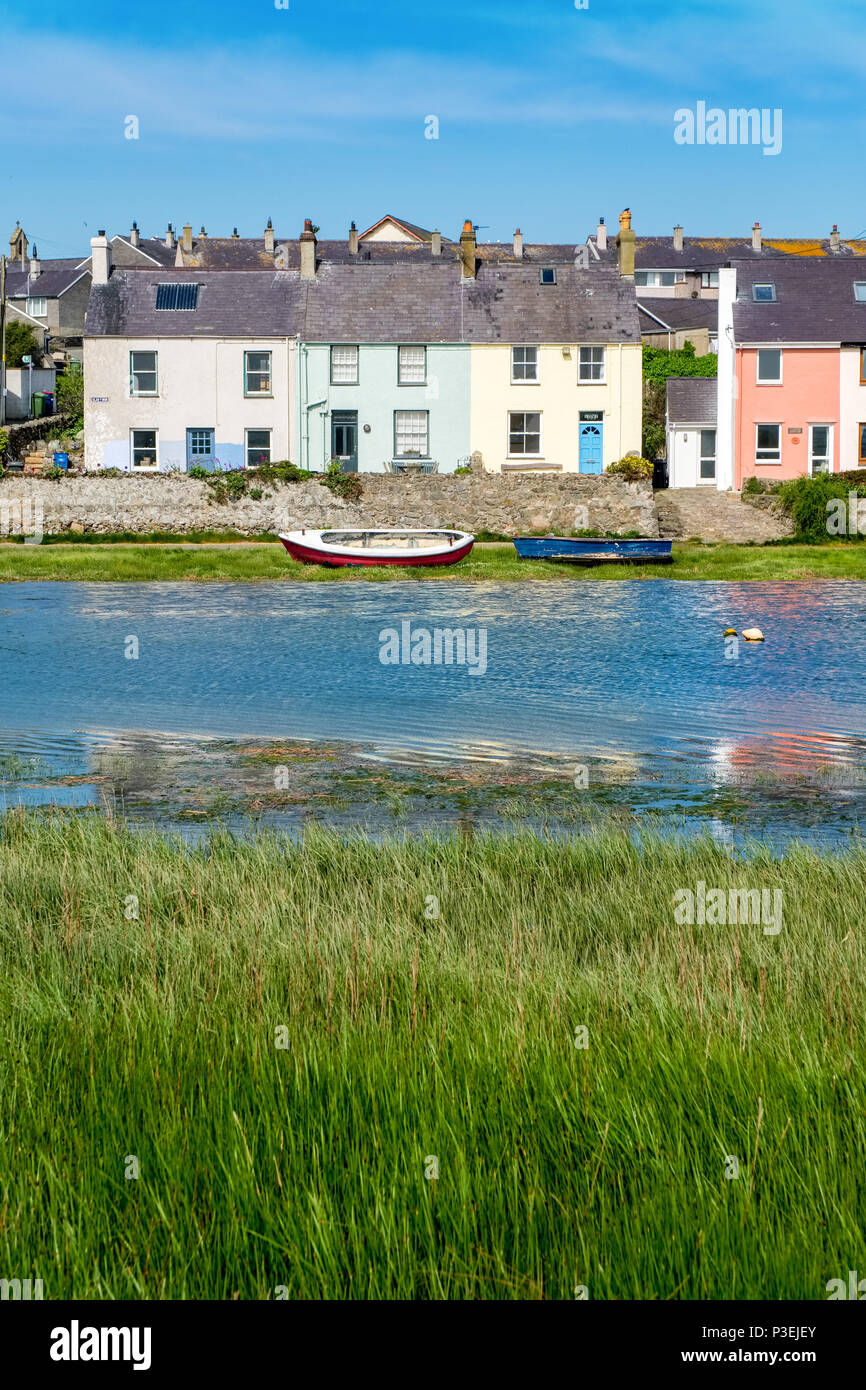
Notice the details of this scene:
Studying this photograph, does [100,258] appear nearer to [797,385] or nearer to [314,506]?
[314,506]

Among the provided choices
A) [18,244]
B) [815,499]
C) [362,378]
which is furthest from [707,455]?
[18,244]

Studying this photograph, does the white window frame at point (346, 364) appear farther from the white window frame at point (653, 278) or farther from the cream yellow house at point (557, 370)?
the white window frame at point (653, 278)

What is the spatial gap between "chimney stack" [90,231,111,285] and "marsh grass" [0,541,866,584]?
15653 millimetres

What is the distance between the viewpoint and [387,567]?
1850 inches

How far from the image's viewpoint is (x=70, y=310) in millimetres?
105688

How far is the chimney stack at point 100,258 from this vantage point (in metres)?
59.6

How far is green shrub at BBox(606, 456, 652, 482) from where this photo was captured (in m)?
54.8

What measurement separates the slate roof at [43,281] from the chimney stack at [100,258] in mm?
46807

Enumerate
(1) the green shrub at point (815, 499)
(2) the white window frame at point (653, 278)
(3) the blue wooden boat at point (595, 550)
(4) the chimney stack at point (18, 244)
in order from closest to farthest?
(3) the blue wooden boat at point (595, 550), (1) the green shrub at point (815, 499), (2) the white window frame at point (653, 278), (4) the chimney stack at point (18, 244)

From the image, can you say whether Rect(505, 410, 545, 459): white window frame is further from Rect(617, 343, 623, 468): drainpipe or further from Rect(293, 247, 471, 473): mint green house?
Rect(617, 343, 623, 468): drainpipe

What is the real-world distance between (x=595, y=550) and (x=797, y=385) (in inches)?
632

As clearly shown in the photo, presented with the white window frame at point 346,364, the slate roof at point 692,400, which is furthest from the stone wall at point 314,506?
the slate roof at point 692,400

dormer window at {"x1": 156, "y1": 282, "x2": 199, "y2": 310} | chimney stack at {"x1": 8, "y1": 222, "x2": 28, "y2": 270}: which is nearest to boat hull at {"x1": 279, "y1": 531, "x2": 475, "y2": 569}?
dormer window at {"x1": 156, "y1": 282, "x2": 199, "y2": 310}
